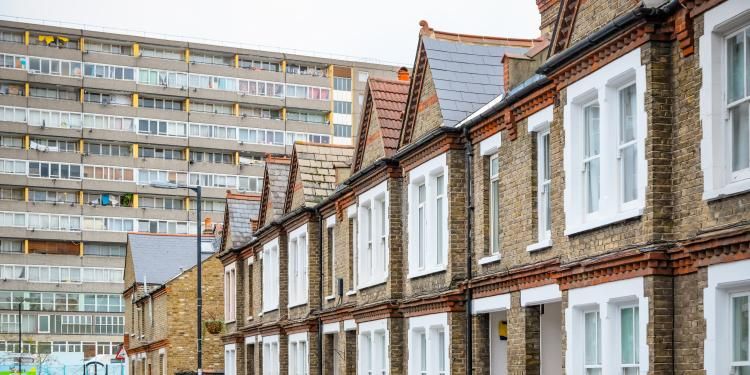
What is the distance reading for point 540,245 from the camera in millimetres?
20094

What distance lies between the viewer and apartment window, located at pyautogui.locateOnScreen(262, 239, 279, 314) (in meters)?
39.1

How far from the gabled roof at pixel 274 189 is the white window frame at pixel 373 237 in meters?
9.35

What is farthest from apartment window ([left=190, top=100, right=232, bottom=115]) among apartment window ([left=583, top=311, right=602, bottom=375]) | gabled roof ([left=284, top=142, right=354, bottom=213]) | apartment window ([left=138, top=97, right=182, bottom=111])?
apartment window ([left=583, top=311, right=602, bottom=375])

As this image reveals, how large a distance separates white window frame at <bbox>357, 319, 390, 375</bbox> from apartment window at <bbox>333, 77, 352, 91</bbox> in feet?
311

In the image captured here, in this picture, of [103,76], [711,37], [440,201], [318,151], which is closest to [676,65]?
[711,37]

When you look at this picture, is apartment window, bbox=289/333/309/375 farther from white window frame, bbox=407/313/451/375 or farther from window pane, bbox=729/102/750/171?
window pane, bbox=729/102/750/171

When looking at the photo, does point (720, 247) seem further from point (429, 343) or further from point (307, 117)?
point (307, 117)

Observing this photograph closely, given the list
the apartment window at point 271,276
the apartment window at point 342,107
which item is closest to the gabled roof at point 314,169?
the apartment window at point 271,276

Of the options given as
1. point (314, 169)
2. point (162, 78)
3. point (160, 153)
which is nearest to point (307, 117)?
point (160, 153)

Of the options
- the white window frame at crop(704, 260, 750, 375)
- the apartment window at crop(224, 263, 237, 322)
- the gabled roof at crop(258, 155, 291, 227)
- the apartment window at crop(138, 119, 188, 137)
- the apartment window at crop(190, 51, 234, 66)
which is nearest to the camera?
the white window frame at crop(704, 260, 750, 375)

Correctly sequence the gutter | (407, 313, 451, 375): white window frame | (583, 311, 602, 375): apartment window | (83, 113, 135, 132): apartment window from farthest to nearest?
(83, 113, 135, 132): apartment window < (407, 313, 451, 375): white window frame < (583, 311, 602, 375): apartment window < the gutter

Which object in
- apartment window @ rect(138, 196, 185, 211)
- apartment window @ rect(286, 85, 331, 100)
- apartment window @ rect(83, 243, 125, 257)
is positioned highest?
apartment window @ rect(286, 85, 331, 100)

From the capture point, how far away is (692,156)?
49.3 ft

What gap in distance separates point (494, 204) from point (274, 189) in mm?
18499
